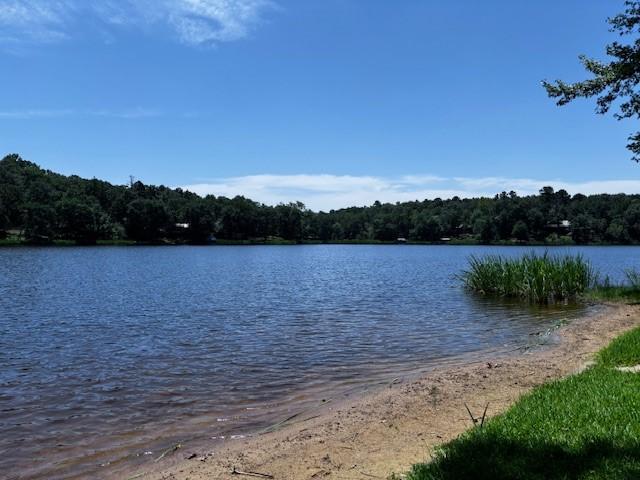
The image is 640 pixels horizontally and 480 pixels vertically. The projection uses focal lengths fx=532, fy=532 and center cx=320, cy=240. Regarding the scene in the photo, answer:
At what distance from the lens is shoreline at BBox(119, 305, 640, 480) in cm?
673

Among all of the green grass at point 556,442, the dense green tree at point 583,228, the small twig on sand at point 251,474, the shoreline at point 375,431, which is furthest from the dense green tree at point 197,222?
the green grass at point 556,442

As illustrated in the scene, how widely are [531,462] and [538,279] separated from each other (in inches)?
965

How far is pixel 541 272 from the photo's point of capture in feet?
91.6

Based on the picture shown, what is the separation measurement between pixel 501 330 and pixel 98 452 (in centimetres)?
1535

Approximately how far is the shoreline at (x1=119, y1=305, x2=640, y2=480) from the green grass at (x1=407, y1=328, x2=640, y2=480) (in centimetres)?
86

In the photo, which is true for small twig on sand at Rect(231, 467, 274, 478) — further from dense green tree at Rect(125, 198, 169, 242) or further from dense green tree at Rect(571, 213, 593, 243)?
dense green tree at Rect(571, 213, 593, 243)

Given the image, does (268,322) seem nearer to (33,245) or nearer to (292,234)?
(33,245)

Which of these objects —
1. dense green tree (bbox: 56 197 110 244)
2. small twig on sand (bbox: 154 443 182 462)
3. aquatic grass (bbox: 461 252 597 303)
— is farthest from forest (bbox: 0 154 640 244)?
small twig on sand (bbox: 154 443 182 462)

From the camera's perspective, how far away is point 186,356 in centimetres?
1445

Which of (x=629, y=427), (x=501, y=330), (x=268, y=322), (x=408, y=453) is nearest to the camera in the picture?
(x=629, y=427)

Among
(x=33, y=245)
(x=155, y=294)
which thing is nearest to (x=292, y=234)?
(x=33, y=245)

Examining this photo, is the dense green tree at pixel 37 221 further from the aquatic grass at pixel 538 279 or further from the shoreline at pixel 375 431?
the shoreline at pixel 375 431

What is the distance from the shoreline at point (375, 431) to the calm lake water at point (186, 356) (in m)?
0.76

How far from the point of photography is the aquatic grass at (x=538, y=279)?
27.8 m
